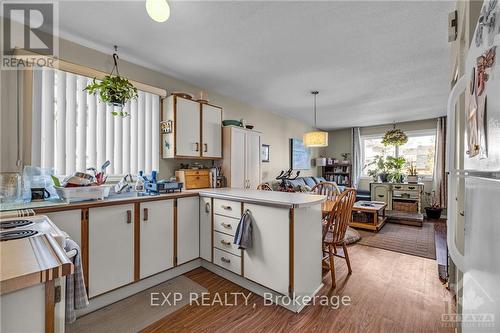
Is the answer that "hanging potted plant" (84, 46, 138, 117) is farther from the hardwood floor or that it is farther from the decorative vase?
the decorative vase

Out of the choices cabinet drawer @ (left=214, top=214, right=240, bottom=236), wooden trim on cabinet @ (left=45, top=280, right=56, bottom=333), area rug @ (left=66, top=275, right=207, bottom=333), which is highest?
wooden trim on cabinet @ (left=45, top=280, right=56, bottom=333)

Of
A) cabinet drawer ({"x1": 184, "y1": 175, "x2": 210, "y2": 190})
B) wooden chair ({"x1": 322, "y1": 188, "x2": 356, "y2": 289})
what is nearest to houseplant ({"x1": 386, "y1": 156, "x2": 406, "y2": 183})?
wooden chair ({"x1": 322, "y1": 188, "x2": 356, "y2": 289})

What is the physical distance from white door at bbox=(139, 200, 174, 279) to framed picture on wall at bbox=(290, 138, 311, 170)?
3.87 meters

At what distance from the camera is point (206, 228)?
8.16 feet

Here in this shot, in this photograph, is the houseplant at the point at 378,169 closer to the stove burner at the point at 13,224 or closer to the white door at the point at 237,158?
the white door at the point at 237,158

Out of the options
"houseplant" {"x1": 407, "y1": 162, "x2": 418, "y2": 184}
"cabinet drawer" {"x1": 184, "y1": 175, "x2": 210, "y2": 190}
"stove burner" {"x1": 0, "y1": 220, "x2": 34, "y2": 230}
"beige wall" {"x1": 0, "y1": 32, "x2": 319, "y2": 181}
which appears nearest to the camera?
"stove burner" {"x1": 0, "y1": 220, "x2": 34, "y2": 230}

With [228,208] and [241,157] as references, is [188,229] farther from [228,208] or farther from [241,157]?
[241,157]

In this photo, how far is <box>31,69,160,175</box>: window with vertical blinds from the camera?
1.96 meters

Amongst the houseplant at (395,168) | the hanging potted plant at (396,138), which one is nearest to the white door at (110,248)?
the hanging potted plant at (396,138)

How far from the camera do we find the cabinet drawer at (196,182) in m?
2.81

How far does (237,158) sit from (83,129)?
189 cm

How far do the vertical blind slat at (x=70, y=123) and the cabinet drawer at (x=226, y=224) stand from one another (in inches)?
60.2

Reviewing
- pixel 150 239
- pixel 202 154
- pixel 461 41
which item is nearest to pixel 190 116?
pixel 202 154

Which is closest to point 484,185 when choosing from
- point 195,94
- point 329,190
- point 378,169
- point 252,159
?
point 329,190
